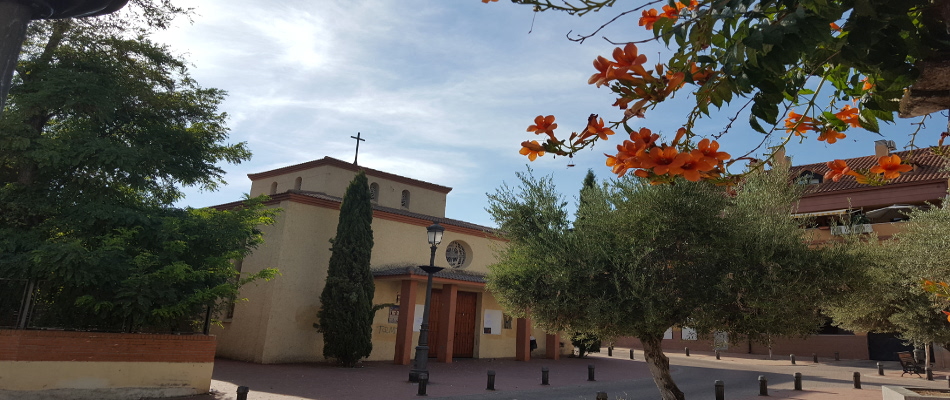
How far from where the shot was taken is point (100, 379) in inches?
412

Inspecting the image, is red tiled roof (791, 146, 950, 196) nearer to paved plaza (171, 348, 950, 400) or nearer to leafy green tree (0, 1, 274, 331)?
paved plaza (171, 348, 950, 400)

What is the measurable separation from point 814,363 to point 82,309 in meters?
28.0

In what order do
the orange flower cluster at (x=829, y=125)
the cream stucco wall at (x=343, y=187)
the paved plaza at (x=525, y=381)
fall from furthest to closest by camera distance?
the cream stucco wall at (x=343, y=187) → the paved plaza at (x=525, y=381) → the orange flower cluster at (x=829, y=125)

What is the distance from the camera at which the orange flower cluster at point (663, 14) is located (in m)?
2.00

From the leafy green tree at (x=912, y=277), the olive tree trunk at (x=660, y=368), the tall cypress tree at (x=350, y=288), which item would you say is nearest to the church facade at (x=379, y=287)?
the tall cypress tree at (x=350, y=288)

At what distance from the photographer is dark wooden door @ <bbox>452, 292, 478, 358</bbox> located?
2275 centimetres

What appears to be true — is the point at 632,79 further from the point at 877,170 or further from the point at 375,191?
the point at 375,191

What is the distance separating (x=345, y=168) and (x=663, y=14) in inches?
908

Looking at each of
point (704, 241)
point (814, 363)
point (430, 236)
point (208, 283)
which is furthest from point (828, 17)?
point (814, 363)

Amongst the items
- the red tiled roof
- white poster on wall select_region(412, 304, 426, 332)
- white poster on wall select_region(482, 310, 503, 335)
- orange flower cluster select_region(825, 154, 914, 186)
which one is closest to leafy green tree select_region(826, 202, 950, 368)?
the red tiled roof

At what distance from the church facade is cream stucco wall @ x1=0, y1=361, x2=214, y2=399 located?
552 cm

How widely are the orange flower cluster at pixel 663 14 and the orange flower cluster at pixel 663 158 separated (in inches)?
17.2

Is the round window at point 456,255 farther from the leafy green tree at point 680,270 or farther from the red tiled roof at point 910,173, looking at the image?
the red tiled roof at point 910,173

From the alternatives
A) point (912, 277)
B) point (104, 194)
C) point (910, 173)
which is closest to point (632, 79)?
point (104, 194)
